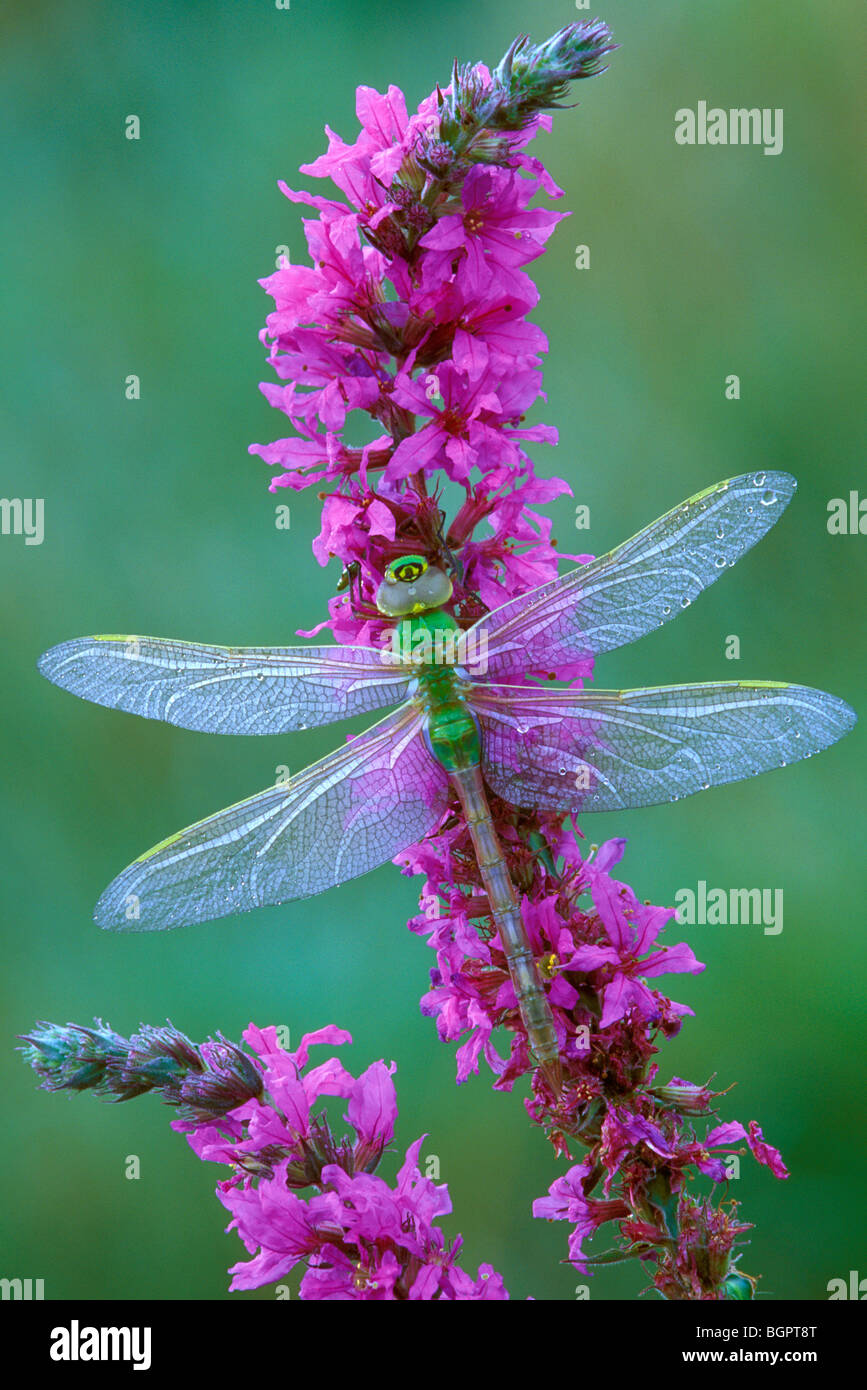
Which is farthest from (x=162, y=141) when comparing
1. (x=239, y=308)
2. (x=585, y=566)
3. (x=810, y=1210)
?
(x=810, y=1210)

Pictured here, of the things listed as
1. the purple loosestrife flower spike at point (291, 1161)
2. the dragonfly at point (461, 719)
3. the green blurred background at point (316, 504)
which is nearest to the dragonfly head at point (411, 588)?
the dragonfly at point (461, 719)

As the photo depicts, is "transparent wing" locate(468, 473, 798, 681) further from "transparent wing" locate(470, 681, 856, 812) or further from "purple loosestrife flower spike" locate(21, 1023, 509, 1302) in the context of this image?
"purple loosestrife flower spike" locate(21, 1023, 509, 1302)

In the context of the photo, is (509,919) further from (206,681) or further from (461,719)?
(206,681)

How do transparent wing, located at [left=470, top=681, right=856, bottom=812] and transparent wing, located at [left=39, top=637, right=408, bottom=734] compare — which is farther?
transparent wing, located at [left=39, top=637, right=408, bottom=734]

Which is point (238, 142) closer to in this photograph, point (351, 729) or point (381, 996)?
point (351, 729)

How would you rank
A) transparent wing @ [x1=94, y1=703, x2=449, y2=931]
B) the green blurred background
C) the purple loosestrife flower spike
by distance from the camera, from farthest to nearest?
the green blurred background, transparent wing @ [x1=94, y1=703, x2=449, y2=931], the purple loosestrife flower spike

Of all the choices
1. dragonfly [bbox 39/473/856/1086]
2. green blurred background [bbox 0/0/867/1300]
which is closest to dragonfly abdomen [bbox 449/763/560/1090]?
dragonfly [bbox 39/473/856/1086]
